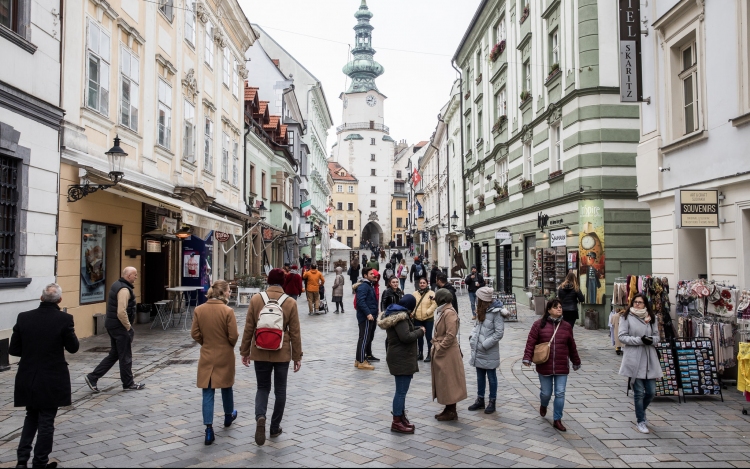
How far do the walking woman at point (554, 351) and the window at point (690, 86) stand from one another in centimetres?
546

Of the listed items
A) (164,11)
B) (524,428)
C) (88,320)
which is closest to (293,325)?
(524,428)

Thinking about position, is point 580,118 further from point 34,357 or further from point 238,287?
point 34,357

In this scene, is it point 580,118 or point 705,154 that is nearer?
point 705,154

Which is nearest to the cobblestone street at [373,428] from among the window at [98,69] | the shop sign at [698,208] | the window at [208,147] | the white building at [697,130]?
the white building at [697,130]

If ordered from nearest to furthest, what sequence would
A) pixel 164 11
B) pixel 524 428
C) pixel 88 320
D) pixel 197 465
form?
pixel 197 465
pixel 524 428
pixel 88 320
pixel 164 11

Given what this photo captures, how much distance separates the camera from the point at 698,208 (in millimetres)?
9305

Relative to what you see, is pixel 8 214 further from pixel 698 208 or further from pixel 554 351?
pixel 698 208

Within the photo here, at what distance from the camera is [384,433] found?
6.39 m

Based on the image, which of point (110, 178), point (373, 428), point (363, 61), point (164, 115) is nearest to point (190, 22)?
point (164, 115)

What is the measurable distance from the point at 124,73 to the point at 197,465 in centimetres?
1192

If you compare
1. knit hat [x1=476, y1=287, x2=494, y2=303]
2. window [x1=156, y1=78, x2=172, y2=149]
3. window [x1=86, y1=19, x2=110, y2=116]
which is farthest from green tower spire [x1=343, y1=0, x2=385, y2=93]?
knit hat [x1=476, y1=287, x2=494, y2=303]

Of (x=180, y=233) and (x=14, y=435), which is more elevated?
(x=180, y=233)

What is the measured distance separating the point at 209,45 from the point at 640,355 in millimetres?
19755

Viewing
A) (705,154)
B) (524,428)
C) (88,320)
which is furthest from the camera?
(88,320)
